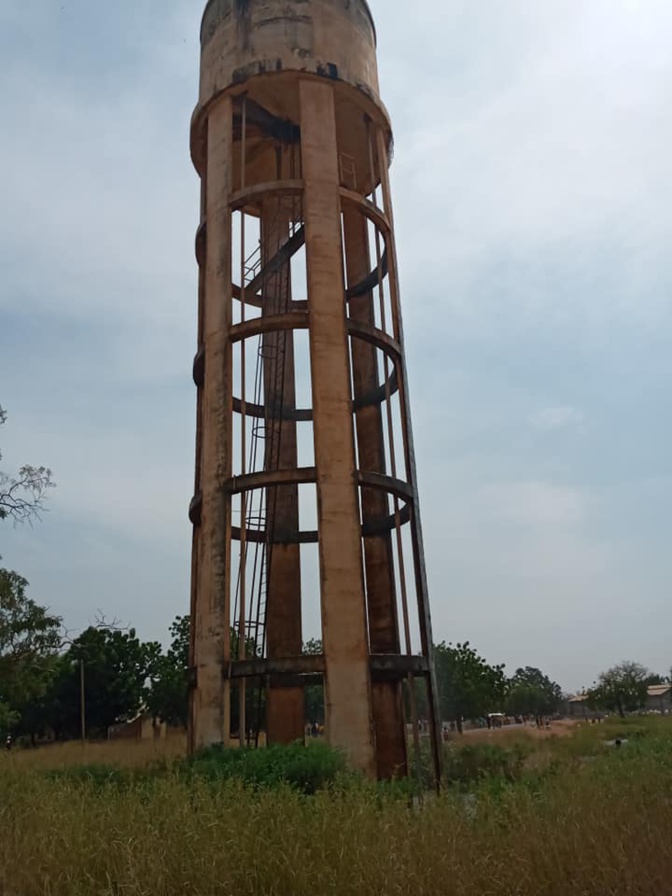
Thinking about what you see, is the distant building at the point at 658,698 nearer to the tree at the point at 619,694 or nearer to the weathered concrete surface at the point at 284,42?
the tree at the point at 619,694

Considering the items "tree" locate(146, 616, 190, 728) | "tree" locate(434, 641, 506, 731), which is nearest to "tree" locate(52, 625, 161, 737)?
"tree" locate(146, 616, 190, 728)

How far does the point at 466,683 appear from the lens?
49.1 m

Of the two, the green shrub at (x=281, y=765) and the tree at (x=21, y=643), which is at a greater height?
the tree at (x=21, y=643)

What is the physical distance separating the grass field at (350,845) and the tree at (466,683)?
143 ft

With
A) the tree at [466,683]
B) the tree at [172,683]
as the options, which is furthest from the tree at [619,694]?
the tree at [172,683]

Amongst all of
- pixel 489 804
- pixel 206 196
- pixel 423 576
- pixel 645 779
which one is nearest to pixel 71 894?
pixel 489 804

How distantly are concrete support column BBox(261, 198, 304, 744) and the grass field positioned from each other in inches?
448

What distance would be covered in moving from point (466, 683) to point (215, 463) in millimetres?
37189

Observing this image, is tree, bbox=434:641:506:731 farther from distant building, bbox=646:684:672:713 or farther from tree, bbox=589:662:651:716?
distant building, bbox=646:684:672:713

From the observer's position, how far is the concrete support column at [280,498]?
1823cm

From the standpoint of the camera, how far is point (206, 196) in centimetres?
1942

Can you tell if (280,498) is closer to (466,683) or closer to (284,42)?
(284,42)

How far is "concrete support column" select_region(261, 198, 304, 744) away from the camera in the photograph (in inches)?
718

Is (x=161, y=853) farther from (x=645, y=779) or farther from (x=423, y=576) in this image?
(x=423, y=576)
